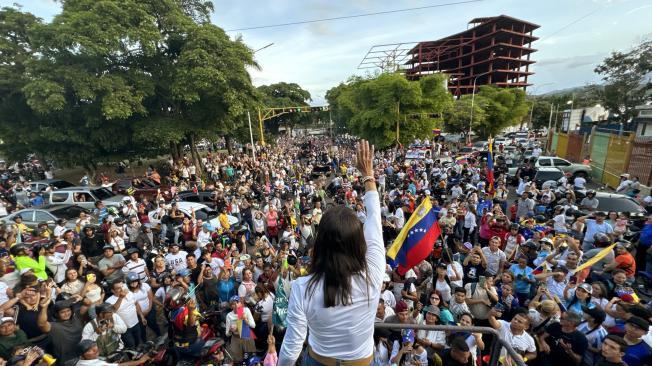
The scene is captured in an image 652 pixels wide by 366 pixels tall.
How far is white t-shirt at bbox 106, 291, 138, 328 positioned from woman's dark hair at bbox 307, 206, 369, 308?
5.14m

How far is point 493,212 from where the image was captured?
8984 millimetres

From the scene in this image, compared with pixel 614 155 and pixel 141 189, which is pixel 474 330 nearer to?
pixel 141 189

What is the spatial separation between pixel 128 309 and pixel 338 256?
532cm

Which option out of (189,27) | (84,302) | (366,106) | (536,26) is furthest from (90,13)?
(536,26)

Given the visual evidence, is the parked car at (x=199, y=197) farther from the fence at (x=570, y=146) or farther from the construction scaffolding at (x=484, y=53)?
the construction scaffolding at (x=484, y=53)

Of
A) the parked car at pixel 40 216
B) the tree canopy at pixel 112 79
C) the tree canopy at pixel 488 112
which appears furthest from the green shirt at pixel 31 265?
the tree canopy at pixel 488 112

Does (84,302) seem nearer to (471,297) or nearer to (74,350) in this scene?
(74,350)

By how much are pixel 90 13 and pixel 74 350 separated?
1866 centimetres

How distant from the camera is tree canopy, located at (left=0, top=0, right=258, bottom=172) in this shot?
53.9 feet

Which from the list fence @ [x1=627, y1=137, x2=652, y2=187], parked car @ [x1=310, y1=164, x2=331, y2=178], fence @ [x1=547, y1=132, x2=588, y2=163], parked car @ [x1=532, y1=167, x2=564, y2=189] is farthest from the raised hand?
fence @ [x1=547, y1=132, x2=588, y2=163]

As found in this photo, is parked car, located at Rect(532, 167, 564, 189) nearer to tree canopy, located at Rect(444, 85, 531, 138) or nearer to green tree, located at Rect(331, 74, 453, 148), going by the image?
green tree, located at Rect(331, 74, 453, 148)

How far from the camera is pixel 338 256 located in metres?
1.43

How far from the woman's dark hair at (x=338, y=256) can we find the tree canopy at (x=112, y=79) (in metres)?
19.4

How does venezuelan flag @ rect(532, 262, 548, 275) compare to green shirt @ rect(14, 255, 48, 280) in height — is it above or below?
below
